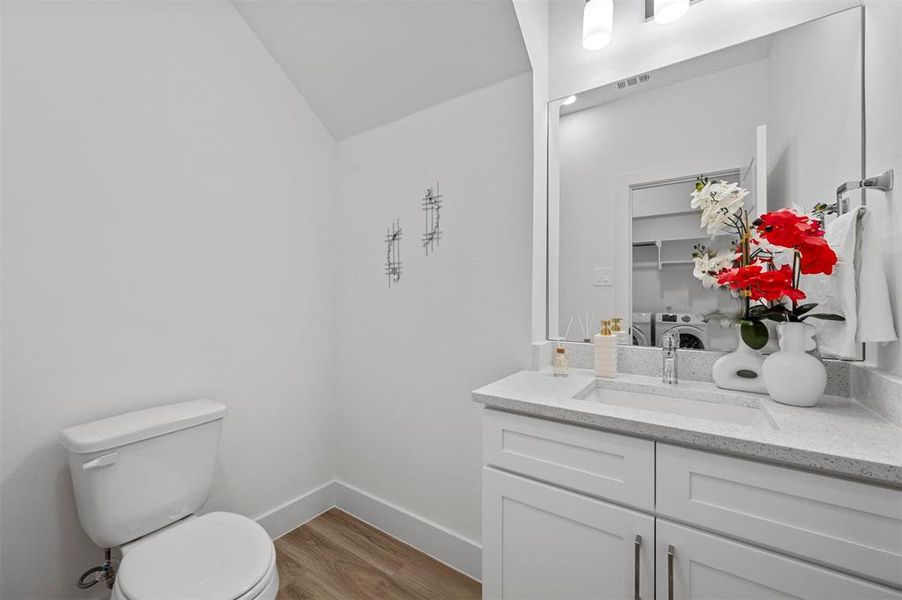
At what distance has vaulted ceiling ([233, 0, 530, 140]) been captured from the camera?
1538 mm

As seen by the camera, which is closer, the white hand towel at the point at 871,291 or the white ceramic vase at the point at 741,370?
the white hand towel at the point at 871,291

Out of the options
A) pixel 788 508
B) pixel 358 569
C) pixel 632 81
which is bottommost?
pixel 358 569

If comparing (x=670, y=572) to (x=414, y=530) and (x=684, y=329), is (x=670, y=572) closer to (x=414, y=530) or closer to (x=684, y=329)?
(x=684, y=329)

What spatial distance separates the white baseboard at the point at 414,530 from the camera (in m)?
1.68

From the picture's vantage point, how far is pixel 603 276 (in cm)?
155

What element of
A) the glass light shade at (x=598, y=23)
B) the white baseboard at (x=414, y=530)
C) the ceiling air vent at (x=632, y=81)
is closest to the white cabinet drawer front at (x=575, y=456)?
the white baseboard at (x=414, y=530)

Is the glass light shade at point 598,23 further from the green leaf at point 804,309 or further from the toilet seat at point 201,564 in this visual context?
the toilet seat at point 201,564

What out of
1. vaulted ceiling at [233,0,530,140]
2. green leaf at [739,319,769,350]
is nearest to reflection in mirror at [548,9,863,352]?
green leaf at [739,319,769,350]

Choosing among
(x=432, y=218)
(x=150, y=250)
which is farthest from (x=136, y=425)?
(x=432, y=218)

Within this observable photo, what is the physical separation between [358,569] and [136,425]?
1.07m

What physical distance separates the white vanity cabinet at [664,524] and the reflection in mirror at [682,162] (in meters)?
0.60

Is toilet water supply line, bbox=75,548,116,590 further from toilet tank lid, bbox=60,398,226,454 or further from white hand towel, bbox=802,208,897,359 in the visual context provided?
white hand towel, bbox=802,208,897,359

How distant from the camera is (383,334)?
6.66 ft

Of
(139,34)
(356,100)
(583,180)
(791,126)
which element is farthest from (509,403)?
(139,34)
